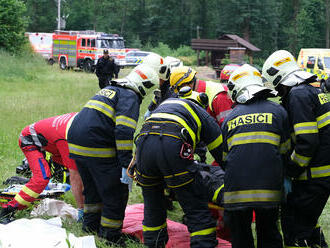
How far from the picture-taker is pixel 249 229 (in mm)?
4387

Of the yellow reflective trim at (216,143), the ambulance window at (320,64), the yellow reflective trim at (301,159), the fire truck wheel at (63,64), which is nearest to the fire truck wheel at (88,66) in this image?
the fire truck wheel at (63,64)

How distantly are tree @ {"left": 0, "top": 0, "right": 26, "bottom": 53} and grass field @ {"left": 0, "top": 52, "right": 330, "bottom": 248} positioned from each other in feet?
6.31

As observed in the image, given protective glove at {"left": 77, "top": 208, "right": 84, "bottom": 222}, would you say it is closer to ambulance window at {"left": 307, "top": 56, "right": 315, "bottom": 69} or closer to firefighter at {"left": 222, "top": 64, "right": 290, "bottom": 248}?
firefighter at {"left": 222, "top": 64, "right": 290, "bottom": 248}

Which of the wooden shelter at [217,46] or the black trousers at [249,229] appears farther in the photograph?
the wooden shelter at [217,46]

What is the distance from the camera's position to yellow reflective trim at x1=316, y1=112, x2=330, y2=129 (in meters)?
4.49

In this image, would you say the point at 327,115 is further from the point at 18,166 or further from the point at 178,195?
the point at 18,166

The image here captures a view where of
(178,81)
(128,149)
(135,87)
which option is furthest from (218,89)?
(128,149)

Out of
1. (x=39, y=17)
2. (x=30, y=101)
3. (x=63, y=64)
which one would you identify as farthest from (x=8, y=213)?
(x=39, y=17)

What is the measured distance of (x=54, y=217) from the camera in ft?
A: 20.0

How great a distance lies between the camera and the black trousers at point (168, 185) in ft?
14.5

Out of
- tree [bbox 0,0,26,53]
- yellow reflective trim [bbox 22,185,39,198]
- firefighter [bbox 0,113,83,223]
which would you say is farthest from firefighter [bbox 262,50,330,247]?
tree [bbox 0,0,26,53]

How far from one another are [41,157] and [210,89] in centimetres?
217

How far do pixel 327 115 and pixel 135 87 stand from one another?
6.30ft

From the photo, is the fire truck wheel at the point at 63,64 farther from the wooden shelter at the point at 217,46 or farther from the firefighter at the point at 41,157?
the firefighter at the point at 41,157
